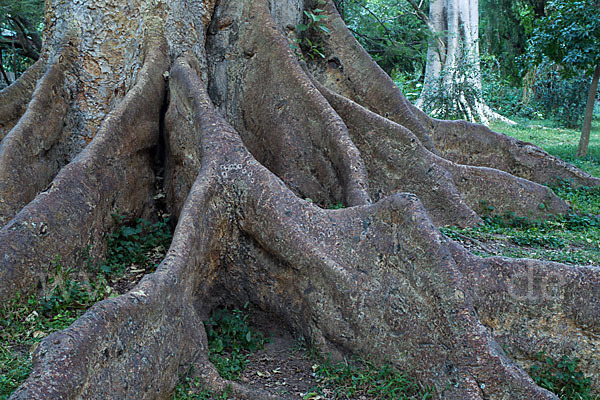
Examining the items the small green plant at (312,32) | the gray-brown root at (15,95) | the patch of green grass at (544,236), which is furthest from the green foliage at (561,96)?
the gray-brown root at (15,95)

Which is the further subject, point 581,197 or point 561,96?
point 561,96

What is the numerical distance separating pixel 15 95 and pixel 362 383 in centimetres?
509

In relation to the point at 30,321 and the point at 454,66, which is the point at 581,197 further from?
the point at 454,66

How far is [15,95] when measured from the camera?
6.74m

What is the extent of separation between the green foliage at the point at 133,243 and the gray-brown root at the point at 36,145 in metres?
0.90

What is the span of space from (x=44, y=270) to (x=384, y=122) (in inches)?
168

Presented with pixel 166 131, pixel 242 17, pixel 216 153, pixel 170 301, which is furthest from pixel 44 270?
pixel 242 17

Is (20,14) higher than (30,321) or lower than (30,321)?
higher

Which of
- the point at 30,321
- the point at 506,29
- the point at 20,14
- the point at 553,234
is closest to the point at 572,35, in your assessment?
the point at 553,234

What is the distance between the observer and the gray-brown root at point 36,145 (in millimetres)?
5477

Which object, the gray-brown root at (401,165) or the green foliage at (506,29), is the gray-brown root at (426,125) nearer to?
the gray-brown root at (401,165)

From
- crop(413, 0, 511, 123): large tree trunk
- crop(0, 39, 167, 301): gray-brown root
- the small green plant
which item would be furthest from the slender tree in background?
crop(0, 39, 167, 301): gray-brown root

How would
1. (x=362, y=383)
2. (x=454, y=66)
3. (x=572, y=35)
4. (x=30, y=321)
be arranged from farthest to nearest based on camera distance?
(x=454, y=66) → (x=572, y=35) → (x=30, y=321) → (x=362, y=383)

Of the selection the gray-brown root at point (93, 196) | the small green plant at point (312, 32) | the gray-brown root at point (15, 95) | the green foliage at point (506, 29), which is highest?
the green foliage at point (506, 29)
